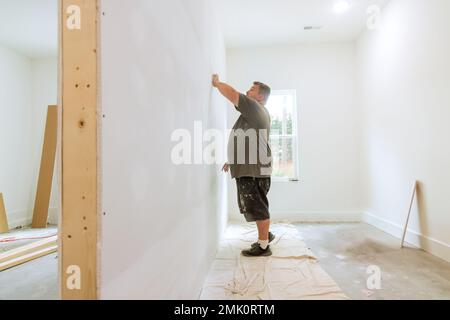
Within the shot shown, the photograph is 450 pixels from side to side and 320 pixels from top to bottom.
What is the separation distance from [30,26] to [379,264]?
4.92 m

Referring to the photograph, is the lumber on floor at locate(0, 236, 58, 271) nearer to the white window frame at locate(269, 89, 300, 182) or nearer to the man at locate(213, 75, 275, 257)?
the man at locate(213, 75, 275, 257)

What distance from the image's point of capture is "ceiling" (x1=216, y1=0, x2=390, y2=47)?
3.48 metres

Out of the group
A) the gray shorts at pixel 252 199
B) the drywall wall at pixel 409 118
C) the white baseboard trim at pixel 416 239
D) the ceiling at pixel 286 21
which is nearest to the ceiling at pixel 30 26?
the ceiling at pixel 286 21

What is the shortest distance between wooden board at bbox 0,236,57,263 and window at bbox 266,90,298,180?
10.9ft

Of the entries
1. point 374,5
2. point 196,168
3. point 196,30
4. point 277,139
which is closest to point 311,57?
point 374,5

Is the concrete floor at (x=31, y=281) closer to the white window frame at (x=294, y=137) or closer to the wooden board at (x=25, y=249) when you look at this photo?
the wooden board at (x=25, y=249)

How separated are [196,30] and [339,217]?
12.4 feet

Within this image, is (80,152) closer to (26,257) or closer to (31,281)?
(31,281)

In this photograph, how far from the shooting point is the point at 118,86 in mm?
753

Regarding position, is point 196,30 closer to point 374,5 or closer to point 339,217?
point 374,5

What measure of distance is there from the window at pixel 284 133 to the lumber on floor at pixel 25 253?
10.9 feet

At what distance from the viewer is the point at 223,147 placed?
11.6 feet

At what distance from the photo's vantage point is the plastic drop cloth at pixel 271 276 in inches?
71.4

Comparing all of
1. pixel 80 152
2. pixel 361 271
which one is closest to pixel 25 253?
pixel 80 152
